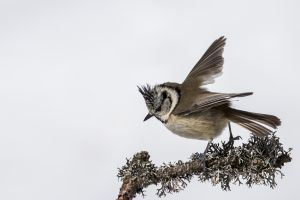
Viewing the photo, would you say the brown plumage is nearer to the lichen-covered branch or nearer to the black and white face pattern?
the black and white face pattern

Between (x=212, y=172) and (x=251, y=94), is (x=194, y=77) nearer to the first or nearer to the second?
(x=251, y=94)

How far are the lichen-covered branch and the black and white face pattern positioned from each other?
4.87ft

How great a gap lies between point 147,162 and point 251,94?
89 centimetres

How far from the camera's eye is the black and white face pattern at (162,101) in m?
4.92

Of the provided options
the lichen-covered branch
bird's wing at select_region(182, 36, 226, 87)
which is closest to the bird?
bird's wing at select_region(182, 36, 226, 87)

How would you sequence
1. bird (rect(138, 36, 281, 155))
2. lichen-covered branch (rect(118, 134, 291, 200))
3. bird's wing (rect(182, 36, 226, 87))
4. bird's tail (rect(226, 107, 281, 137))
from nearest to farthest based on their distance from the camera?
1. lichen-covered branch (rect(118, 134, 291, 200))
2. bird's tail (rect(226, 107, 281, 137))
3. bird (rect(138, 36, 281, 155))
4. bird's wing (rect(182, 36, 226, 87))

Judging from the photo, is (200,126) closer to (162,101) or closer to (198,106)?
(198,106)

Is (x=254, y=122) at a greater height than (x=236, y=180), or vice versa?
(x=254, y=122)

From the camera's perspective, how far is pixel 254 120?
14.8 ft

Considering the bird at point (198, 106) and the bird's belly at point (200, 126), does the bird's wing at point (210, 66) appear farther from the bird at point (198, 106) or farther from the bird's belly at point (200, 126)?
the bird's belly at point (200, 126)

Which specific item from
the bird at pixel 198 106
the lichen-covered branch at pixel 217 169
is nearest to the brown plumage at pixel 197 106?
the bird at pixel 198 106

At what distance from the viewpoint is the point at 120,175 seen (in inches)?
132

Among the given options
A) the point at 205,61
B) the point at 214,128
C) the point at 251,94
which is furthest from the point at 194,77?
the point at 251,94

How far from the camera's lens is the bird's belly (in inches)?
187
